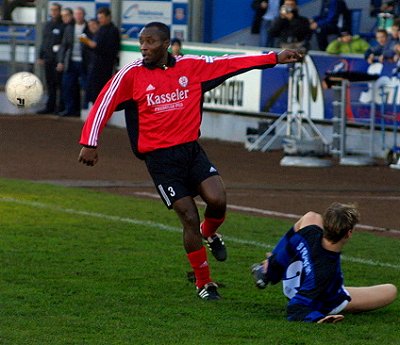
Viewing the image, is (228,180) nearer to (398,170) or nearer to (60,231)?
(398,170)

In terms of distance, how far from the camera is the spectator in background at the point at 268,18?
2669cm

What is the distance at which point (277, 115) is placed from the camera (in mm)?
24484

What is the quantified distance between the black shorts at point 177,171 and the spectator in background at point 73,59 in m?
19.0

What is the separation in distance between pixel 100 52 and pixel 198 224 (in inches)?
717

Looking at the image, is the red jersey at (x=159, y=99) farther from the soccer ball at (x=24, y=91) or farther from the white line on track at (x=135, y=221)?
the soccer ball at (x=24, y=91)

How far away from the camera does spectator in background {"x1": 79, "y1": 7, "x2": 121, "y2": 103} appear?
2764 cm

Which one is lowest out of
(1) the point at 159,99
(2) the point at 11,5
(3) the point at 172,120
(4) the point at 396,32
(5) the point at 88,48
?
(5) the point at 88,48

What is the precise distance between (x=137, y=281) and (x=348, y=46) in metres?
13.6

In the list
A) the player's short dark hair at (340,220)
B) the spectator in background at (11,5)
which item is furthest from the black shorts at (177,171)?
the spectator in background at (11,5)

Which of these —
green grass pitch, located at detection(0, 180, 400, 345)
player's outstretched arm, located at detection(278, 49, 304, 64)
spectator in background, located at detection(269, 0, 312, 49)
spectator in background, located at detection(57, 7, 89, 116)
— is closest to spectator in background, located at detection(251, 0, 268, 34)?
spectator in background, located at detection(269, 0, 312, 49)

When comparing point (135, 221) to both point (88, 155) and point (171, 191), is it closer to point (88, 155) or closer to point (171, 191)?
point (171, 191)

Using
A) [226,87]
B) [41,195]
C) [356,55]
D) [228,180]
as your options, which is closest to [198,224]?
[41,195]

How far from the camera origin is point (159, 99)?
9.95 metres

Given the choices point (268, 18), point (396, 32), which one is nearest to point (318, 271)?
point (396, 32)
